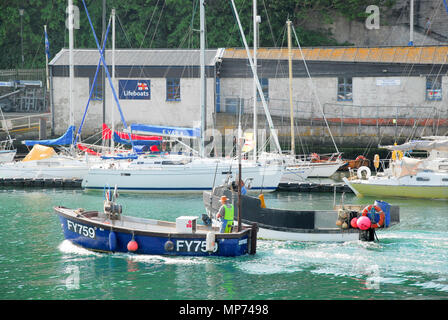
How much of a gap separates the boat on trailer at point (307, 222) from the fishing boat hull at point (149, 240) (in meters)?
2.13

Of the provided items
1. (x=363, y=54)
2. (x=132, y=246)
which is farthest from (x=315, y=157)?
(x=132, y=246)

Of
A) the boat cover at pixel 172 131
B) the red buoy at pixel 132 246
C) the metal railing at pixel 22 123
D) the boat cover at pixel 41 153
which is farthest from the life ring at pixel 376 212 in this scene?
the metal railing at pixel 22 123

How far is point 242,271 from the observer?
2031cm

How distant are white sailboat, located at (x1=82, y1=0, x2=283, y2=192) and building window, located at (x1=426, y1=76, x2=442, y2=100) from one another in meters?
12.9

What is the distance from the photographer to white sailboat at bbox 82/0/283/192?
36.1m

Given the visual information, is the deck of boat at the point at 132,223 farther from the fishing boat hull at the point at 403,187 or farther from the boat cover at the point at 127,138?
the boat cover at the point at 127,138

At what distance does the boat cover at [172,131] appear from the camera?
37.5 m

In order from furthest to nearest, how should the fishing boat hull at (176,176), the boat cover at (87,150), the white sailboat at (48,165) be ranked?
the boat cover at (87,150) → the white sailboat at (48,165) → the fishing boat hull at (176,176)

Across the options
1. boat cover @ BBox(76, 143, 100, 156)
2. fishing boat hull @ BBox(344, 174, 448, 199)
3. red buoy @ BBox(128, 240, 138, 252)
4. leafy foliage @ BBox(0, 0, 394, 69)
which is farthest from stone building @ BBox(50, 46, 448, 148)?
red buoy @ BBox(128, 240, 138, 252)

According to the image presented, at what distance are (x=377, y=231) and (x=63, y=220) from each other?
34.8 ft

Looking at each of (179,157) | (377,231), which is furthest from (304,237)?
(179,157)

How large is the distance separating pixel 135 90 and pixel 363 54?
47.9 ft

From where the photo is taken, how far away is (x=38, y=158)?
4034 centimetres

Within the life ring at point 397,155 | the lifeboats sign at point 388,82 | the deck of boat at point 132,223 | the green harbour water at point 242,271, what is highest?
the lifeboats sign at point 388,82
